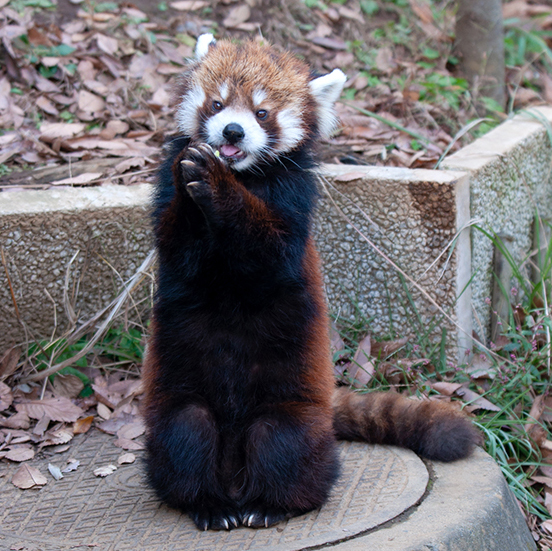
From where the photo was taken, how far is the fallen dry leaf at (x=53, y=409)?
3.58m

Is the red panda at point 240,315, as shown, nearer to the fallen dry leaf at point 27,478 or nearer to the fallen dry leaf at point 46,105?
the fallen dry leaf at point 27,478

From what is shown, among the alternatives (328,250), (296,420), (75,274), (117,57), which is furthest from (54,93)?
(296,420)

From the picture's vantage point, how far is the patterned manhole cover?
253 centimetres

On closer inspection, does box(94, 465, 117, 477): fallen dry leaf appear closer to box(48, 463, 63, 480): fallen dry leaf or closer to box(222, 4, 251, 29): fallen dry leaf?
box(48, 463, 63, 480): fallen dry leaf

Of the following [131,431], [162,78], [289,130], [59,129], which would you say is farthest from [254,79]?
[162,78]

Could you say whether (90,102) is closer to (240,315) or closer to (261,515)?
(240,315)

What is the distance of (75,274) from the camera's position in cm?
392

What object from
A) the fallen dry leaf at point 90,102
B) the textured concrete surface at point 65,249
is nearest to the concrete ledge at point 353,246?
the textured concrete surface at point 65,249

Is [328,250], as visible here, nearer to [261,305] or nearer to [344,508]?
[261,305]

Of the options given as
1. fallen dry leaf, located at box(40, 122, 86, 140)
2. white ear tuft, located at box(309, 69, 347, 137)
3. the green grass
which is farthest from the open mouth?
fallen dry leaf, located at box(40, 122, 86, 140)

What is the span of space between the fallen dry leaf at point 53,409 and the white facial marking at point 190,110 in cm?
162

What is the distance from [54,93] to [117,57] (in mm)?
644

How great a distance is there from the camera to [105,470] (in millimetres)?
3154

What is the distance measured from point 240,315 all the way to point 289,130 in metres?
0.81
